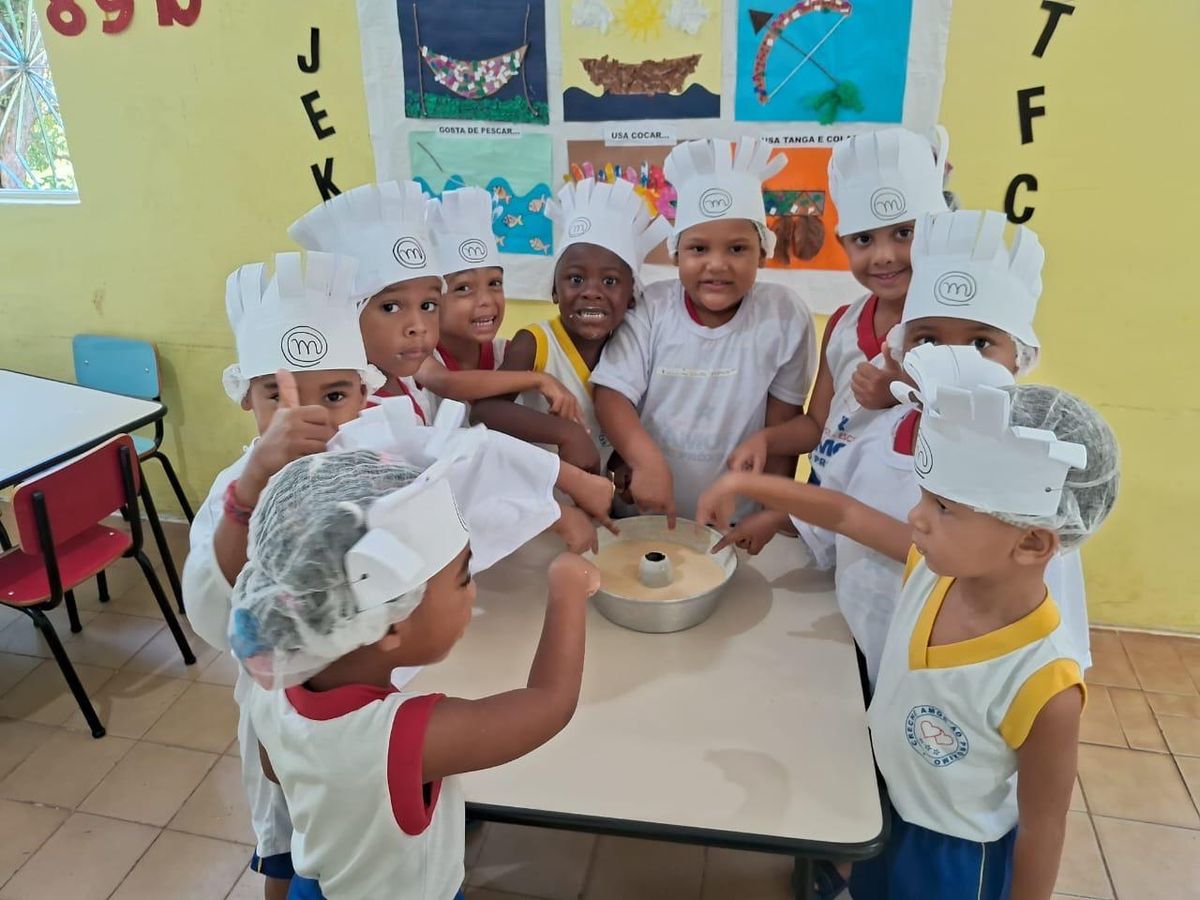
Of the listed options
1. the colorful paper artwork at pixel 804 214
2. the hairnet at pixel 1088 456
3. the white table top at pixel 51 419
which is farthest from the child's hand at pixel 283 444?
the colorful paper artwork at pixel 804 214

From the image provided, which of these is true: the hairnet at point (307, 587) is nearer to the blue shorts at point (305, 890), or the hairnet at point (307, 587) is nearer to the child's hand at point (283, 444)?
the child's hand at point (283, 444)

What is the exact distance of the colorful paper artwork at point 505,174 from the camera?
2.66 metres

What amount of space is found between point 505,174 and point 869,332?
154cm

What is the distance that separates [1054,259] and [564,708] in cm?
211

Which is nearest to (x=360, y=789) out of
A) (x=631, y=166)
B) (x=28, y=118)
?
(x=631, y=166)

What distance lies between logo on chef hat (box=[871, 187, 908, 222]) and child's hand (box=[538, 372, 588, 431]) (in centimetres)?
67

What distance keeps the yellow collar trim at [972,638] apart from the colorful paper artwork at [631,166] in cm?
173

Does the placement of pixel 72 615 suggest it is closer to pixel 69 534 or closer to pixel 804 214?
pixel 69 534

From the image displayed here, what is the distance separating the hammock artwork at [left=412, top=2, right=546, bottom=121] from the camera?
257 centimetres

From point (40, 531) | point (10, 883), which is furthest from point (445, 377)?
point (10, 883)

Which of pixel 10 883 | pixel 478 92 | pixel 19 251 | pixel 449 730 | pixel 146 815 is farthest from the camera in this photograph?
pixel 19 251

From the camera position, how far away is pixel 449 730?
907mm

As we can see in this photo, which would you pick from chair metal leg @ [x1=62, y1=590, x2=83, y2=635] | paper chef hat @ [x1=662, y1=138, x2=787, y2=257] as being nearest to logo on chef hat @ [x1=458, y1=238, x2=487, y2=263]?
paper chef hat @ [x1=662, y1=138, x2=787, y2=257]

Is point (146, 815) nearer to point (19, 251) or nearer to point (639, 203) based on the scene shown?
point (639, 203)
